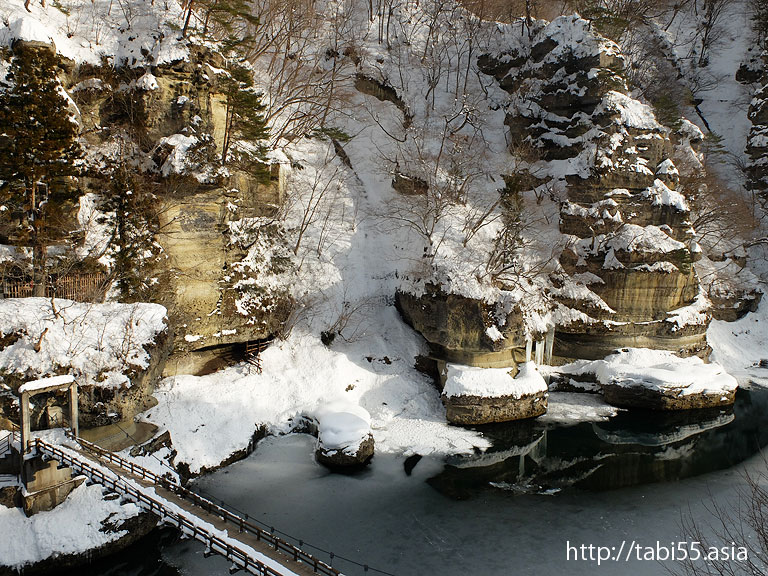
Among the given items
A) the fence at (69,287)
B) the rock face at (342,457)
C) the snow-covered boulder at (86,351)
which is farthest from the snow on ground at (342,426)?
the fence at (69,287)

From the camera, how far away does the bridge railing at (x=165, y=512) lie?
11.0 meters

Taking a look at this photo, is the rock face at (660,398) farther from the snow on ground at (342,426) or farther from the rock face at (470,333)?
the snow on ground at (342,426)

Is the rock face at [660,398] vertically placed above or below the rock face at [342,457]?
above

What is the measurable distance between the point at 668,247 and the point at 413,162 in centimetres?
1764

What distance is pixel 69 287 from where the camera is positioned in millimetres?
19422

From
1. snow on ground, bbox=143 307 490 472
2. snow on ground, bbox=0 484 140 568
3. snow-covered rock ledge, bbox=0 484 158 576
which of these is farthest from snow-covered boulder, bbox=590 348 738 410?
snow on ground, bbox=0 484 140 568

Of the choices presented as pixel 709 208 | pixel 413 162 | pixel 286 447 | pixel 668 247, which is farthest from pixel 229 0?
pixel 709 208

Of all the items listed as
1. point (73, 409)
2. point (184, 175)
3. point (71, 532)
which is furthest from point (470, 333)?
point (71, 532)

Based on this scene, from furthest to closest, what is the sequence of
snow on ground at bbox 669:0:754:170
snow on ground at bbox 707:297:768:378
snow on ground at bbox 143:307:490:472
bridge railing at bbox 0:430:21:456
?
1. snow on ground at bbox 669:0:754:170
2. snow on ground at bbox 707:297:768:378
3. snow on ground at bbox 143:307:490:472
4. bridge railing at bbox 0:430:21:456

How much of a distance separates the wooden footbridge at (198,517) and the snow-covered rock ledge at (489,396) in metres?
11.6

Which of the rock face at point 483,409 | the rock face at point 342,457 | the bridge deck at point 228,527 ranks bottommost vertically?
the rock face at point 342,457

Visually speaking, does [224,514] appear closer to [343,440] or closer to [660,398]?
[343,440]

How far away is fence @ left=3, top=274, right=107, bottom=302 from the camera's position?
18.5 meters

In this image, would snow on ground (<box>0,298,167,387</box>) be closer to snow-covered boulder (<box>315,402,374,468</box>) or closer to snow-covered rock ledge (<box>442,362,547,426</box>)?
snow-covered boulder (<box>315,402,374,468</box>)
